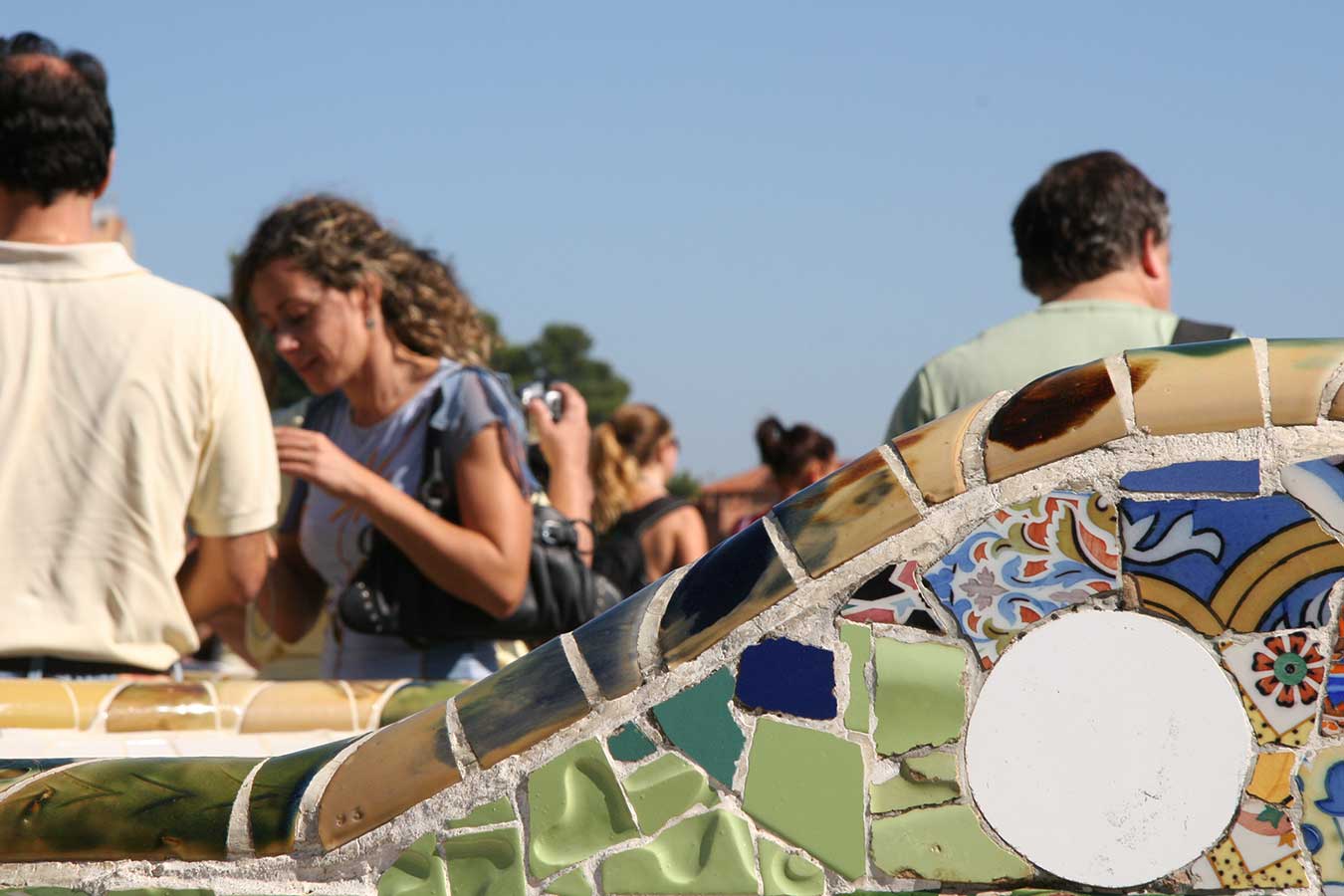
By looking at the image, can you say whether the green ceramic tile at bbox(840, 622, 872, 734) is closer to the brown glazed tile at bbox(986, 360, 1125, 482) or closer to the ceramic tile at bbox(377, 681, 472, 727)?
the brown glazed tile at bbox(986, 360, 1125, 482)

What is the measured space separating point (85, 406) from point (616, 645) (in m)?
1.27

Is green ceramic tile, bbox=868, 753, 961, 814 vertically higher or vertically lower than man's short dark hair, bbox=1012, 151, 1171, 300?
lower

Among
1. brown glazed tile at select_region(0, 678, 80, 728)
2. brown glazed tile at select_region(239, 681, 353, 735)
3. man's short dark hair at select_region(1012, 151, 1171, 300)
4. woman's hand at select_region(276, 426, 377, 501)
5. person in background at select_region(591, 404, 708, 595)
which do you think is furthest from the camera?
person in background at select_region(591, 404, 708, 595)

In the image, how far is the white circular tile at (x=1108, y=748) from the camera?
1.58 metres

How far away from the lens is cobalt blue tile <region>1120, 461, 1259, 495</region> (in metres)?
1.58

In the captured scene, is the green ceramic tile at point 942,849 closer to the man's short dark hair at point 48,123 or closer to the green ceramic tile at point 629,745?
the green ceramic tile at point 629,745

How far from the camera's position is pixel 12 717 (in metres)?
2.58

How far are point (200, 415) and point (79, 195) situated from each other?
0.43m

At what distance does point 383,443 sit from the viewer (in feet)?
11.0

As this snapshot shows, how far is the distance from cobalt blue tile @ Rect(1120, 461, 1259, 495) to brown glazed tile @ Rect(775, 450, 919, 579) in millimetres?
217

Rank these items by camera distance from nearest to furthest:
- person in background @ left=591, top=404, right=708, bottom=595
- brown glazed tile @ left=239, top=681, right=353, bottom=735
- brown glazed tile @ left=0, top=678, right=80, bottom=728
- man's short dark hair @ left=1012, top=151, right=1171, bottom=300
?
1. brown glazed tile @ left=0, top=678, right=80, bottom=728
2. brown glazed tile @ left=239, top=681, right=353, bottom=735
3. man's short dark hair @ left=1012, top=151, right=1171, bottom=300
4. person in background @ left=591, top=404, right=708, bottom=595

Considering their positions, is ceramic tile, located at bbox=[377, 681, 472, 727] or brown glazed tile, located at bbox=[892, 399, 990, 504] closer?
brown glazed tile, located at bbox=[892, 399, 990, 504]

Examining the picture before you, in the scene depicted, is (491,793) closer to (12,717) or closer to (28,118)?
(12,717)

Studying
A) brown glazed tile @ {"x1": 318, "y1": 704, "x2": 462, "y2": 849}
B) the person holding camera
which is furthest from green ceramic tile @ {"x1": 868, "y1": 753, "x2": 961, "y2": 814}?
the person holding camera
